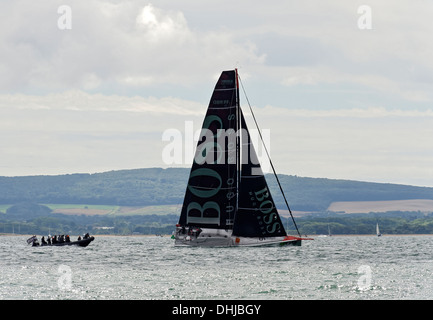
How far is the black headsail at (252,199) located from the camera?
87625 mm

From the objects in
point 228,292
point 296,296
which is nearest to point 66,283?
point 228,292

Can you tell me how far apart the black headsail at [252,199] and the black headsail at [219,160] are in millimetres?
1773

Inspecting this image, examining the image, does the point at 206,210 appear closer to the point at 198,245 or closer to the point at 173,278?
the point at 198,245

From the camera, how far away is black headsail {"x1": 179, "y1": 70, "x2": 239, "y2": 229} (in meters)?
89.8

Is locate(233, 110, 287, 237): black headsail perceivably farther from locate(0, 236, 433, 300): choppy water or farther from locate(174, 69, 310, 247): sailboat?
locate(0, 236, 433, 300): choppy water

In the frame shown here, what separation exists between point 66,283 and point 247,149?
125ft

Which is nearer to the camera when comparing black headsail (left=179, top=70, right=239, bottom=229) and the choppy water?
the choppy water

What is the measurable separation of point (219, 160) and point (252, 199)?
237 inches

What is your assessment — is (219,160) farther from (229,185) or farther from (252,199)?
(252,199)

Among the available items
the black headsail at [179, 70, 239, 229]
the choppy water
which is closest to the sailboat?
the black headsail at [179, 70, 239, 229]

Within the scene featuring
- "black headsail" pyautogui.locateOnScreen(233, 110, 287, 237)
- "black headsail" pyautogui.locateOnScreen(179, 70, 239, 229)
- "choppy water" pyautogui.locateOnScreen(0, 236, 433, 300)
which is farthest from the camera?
"black headsail" pyautogui.locateOnScreen(179, 70, 239, 229)

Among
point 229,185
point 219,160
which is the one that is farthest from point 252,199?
point 219,160

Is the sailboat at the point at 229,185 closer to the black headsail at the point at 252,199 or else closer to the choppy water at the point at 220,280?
the black headsail at the point at 252,199

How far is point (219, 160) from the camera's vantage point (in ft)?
296
